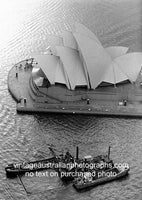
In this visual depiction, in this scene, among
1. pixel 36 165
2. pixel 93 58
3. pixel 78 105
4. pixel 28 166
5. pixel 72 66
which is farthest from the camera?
pixel 72 66

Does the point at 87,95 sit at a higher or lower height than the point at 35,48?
lower

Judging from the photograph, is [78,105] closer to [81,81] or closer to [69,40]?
[81,81]

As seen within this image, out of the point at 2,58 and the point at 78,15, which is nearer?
the point at 2,58

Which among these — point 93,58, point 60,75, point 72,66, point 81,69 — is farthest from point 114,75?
point 60,75

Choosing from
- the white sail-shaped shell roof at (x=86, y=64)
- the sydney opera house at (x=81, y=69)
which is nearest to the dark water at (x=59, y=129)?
the sydney opera house at (x=81, y=69)

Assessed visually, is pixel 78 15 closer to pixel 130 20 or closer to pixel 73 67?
pixel 130 20

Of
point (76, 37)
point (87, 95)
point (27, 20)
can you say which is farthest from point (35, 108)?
point (27, 20)
